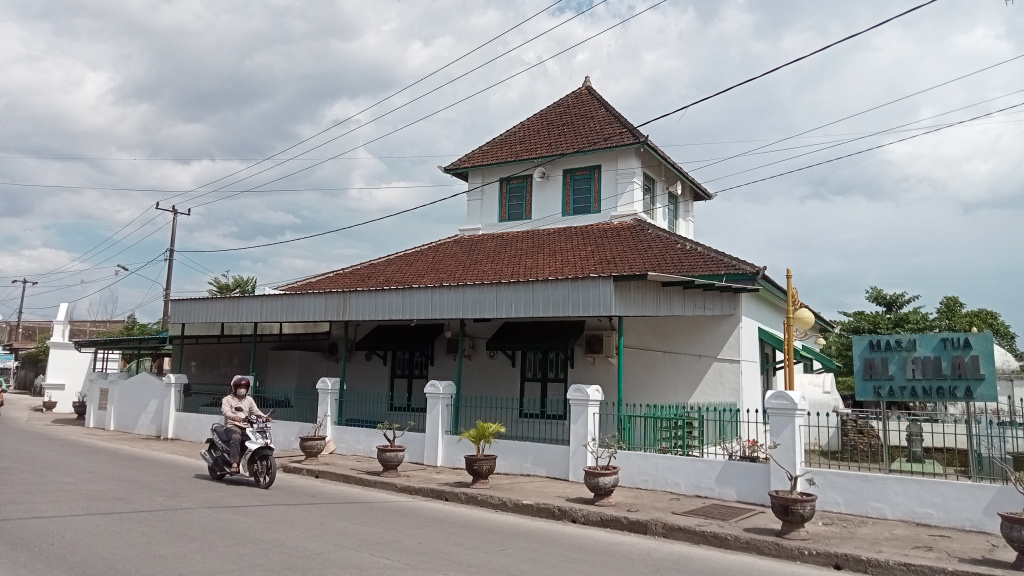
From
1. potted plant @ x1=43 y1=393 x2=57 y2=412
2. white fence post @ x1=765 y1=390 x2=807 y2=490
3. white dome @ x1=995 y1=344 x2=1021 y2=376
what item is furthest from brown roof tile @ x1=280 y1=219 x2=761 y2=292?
potted plant @ x1=43 y1=393 x2=57 y2=412

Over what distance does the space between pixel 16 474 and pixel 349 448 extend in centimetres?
555

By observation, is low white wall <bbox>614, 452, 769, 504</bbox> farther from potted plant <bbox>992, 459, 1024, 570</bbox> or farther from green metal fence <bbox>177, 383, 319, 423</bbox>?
green metal fence <bbox>177, 383, 319, 423</bbox>

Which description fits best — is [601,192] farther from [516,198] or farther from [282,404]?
[282,404]

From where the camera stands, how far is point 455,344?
1619 cm

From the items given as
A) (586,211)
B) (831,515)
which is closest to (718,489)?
(831,515)

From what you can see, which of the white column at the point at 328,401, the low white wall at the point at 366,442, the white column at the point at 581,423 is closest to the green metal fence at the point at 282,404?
the white column at the point at 328,401

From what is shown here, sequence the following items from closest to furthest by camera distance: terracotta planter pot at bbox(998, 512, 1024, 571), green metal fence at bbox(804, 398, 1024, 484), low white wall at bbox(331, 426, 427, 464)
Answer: terracotta planter pot at bbox(998, 512, 1024, 571), green metal fence at bbox(804, 398, 1024, 484), low white wall at bbox(331, 426, 427, 464)

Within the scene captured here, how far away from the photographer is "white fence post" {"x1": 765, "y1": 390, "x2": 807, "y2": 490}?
30.2 feet

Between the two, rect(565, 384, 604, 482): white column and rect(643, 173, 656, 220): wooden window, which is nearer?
rect(565, 384, 604, 482): white column

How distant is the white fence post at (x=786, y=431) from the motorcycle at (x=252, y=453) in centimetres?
698

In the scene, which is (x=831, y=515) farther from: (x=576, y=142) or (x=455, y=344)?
(x=576, y=142)

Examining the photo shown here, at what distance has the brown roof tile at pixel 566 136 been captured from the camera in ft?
55.9

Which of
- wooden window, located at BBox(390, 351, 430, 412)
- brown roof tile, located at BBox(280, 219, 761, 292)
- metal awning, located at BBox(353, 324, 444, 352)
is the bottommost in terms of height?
wooden window, located at BBox(390, 351, 430, 412)

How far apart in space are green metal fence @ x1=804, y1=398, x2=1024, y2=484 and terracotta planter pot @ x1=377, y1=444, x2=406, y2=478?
6.20m
